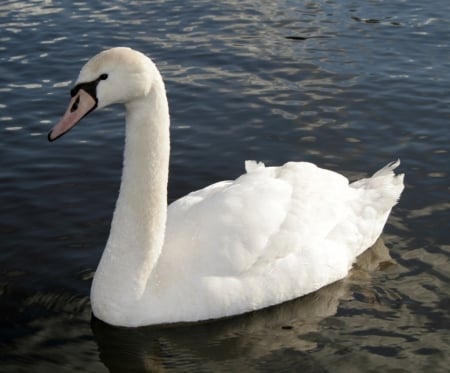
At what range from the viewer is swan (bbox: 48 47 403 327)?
6883mm

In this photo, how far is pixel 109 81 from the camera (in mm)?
6809

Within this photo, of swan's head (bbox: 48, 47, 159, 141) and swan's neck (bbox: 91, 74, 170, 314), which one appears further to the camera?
swan's neck (bbox: 91, 74, 170, 314)

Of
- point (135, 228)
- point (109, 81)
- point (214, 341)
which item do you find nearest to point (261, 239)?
point (214, 341)

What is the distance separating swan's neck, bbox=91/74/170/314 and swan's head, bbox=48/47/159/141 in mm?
465

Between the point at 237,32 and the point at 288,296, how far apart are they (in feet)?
29.2

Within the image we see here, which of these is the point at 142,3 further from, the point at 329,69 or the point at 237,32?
the point at 329,69

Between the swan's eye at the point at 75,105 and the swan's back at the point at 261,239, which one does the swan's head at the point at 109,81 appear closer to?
the swan's eye at the point at 75,105

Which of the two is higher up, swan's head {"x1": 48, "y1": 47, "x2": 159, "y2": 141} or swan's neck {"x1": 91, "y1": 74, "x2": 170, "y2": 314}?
swan's head {"x1": 48, "y1": 47, "x2": 159, "y2": 141}

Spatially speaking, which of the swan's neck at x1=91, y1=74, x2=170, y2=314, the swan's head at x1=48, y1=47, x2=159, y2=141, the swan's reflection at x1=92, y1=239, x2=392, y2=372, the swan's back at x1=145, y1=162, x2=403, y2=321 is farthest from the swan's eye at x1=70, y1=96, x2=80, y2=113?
the swan's reflection at x1=92, y1=239, x2=392, y2=372

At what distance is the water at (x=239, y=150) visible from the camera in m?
7.25

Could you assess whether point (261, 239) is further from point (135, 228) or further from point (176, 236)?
point (135, 228)

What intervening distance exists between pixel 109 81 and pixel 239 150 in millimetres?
4435

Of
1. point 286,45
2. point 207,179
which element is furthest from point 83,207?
point 286,45

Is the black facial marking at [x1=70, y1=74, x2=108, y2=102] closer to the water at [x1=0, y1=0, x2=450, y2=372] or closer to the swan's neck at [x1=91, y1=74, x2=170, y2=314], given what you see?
the swan's neck at [x1=91, y1=74, x2=170, y2=314]
